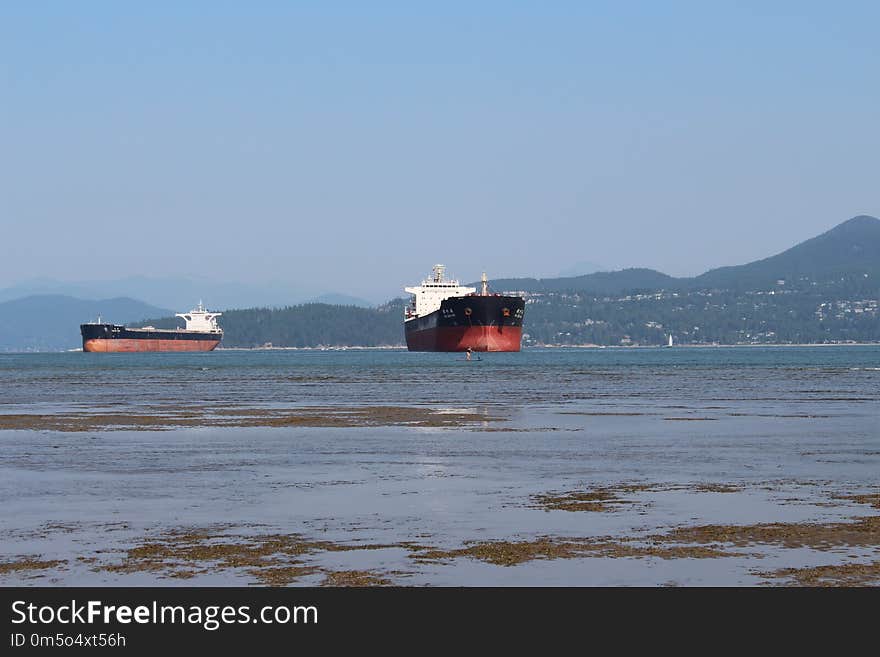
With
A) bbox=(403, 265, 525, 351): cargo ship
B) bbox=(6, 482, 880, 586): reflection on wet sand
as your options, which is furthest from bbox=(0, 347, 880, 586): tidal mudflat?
bbox=(403, 265, 525, 351): cargo ship

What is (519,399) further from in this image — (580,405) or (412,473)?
(412,473)

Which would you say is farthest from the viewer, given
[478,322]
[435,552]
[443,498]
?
[478,322]

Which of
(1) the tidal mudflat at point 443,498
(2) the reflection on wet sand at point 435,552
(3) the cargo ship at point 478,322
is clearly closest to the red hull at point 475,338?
(3) the cargo ship at point 478,322

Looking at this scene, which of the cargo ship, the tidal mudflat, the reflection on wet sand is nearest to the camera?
the reflection on wet sand

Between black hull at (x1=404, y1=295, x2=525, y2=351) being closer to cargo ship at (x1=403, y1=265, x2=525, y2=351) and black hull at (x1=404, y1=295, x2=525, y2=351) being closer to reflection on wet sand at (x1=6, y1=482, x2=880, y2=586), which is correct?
cargo ship at (x1=403, y1=265, x2=525, y2=351)

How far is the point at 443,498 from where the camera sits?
23.3 metres

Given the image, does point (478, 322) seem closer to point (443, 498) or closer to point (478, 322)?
point (478, 322)

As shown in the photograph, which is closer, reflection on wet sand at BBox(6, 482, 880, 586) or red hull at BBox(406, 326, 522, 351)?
reflection on wet sand at BBox(6, 482, 880, 586)

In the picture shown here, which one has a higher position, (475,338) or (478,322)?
(478,322)

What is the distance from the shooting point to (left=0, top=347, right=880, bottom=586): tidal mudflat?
16500 mm

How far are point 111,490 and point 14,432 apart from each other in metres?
16.5

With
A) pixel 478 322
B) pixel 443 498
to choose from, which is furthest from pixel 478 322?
pixel 443 498

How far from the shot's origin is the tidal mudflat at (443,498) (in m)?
16.5

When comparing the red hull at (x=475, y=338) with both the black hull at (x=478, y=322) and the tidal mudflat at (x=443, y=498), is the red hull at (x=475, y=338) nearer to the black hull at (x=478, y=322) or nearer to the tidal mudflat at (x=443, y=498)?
the black hull at (x=478, y=322)
